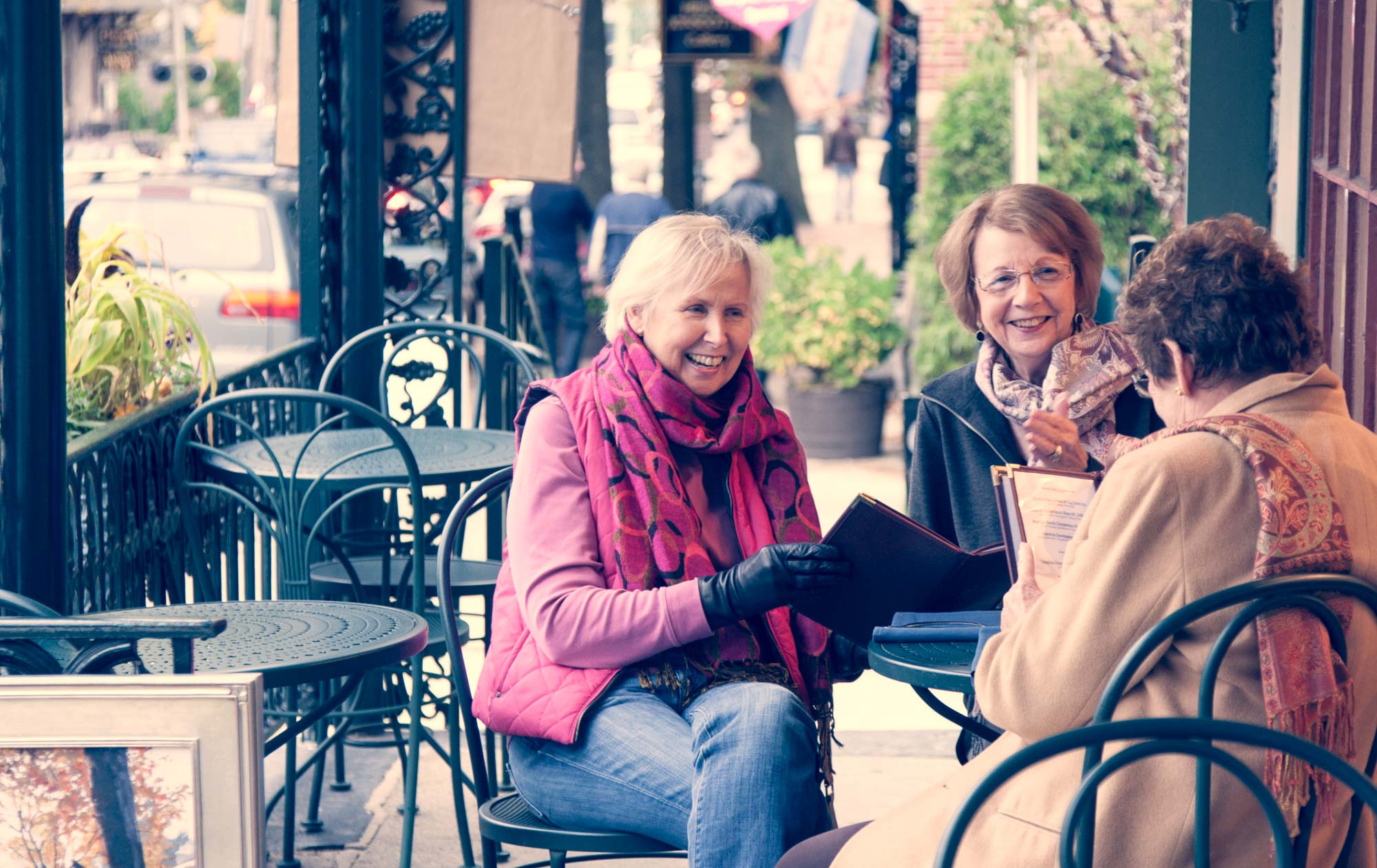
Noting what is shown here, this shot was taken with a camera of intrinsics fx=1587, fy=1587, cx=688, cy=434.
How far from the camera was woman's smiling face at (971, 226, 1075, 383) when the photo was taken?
3.20 meters

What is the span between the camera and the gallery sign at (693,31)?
1184cm

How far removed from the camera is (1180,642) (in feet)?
6.23

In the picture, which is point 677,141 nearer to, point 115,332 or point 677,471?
point 115,332

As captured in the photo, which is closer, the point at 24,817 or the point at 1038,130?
the point at 24,817

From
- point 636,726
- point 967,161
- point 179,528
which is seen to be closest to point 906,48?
point 967,161

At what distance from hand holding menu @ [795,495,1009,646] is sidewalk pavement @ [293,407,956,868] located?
849 mm

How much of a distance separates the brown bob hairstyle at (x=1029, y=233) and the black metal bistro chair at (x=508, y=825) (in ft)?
3.56

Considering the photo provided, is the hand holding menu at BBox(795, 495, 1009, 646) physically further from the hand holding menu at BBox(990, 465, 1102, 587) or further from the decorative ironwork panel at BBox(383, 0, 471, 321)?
the decorative ironwork panel at BBox(383, 0, 471, 321)

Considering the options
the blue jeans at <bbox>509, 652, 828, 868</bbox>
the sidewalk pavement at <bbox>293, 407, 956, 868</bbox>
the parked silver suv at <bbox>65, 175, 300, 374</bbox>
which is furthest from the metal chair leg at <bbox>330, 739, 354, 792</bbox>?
the parked silver suv at <bbox>65, 175, 300, 374</bbox>

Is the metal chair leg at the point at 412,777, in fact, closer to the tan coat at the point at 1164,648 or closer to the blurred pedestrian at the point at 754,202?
the tan coat at the point at 1164,648

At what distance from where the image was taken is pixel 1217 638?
6.08 ft

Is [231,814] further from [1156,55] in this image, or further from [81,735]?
[1156,55]

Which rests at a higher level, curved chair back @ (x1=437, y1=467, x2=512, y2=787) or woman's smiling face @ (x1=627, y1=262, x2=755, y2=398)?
woman's smiling face @ (x1=627, y1=262, x2=755, y2=398)

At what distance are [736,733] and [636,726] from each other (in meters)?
0.20
